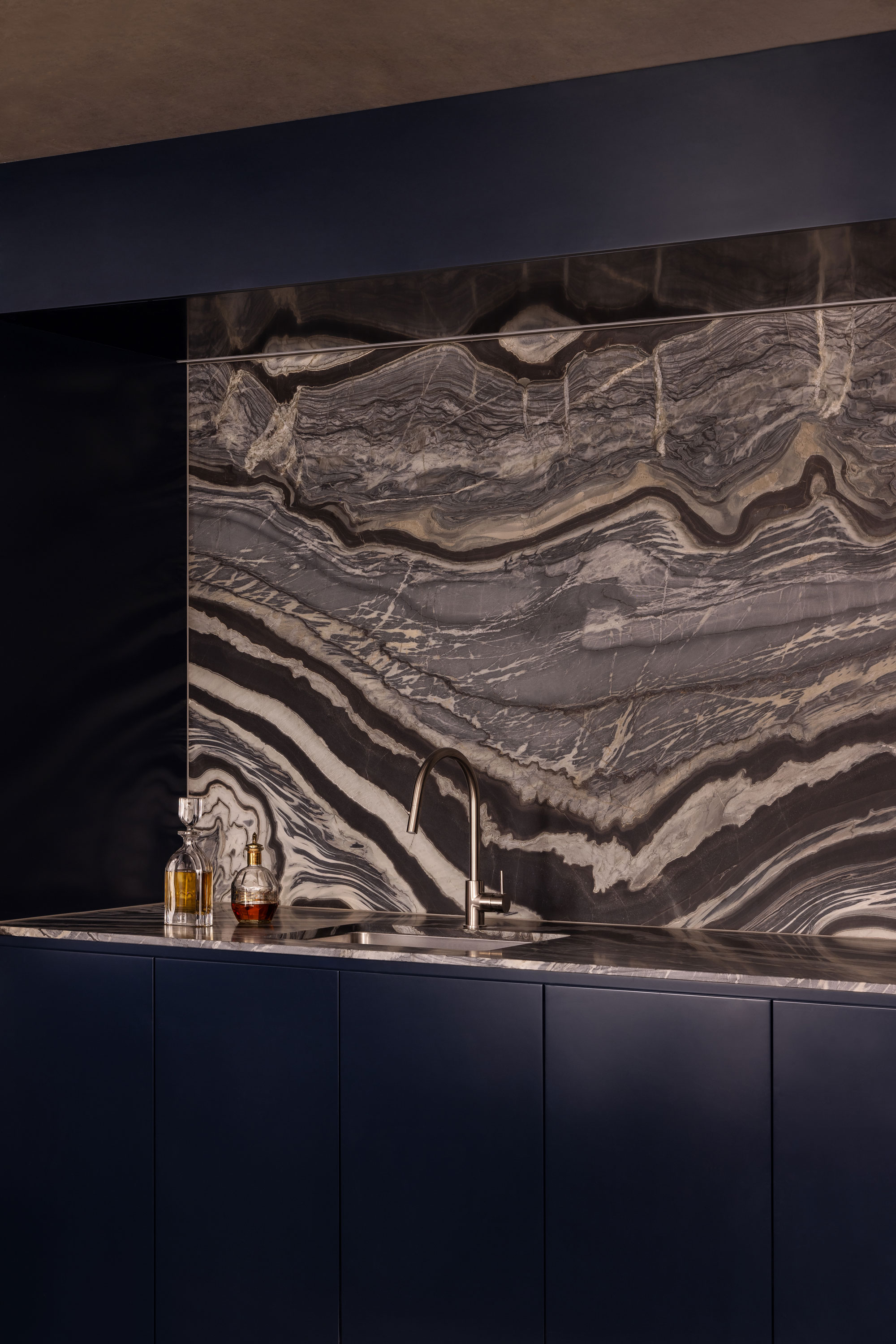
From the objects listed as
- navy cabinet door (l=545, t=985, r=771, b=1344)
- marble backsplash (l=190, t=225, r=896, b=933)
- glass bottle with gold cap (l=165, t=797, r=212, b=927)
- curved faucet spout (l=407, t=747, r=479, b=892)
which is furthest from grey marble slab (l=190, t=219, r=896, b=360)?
navy cabinet door (l=545, t=985, r=771, b=1344)

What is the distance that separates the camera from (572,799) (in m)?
3.30

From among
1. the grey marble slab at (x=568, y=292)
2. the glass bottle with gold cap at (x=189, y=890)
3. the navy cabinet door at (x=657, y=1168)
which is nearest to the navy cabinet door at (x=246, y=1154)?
the glass bottle with gold cap at (x=189, y=890)

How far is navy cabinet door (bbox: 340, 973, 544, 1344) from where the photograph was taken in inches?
102

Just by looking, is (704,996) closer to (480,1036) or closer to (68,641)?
(480,1036)

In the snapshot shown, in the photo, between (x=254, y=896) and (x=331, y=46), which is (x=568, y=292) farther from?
(x=254, y=896)

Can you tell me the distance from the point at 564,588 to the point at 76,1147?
1.63 metres

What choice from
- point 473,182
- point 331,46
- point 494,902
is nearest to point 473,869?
point 494,902

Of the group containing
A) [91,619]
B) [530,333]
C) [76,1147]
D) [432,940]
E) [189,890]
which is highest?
[530,333]

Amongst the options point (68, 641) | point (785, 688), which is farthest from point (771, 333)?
point (68, 641)

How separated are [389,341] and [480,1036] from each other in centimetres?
168

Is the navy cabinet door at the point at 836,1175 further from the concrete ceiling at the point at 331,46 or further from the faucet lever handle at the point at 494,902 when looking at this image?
the concrete ceiling at the point at 331,46

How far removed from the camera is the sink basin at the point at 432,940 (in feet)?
9.77

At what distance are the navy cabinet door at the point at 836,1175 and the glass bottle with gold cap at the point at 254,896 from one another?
129 centimetres

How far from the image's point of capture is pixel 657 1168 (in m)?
2.49
